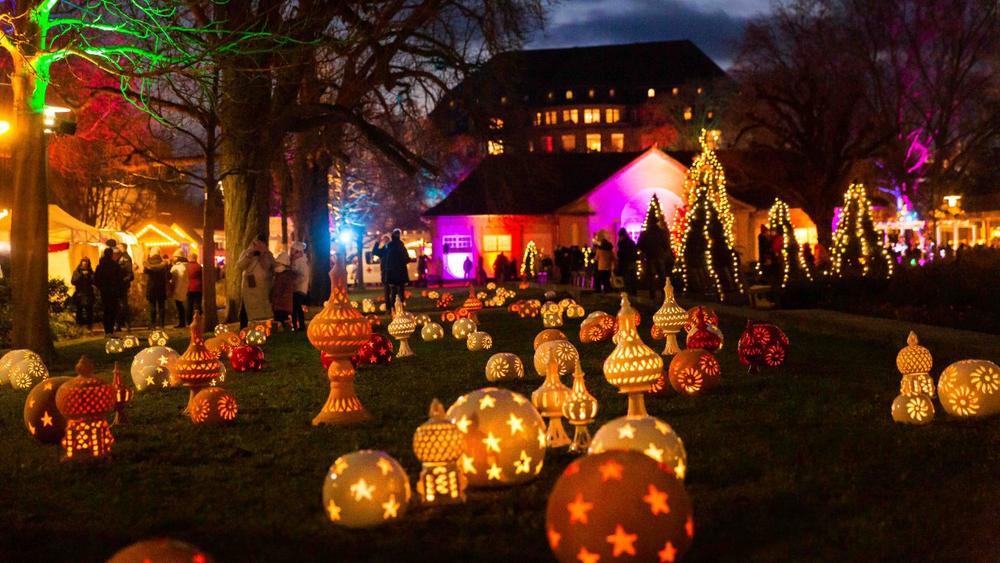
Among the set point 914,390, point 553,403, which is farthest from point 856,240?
point 553,403

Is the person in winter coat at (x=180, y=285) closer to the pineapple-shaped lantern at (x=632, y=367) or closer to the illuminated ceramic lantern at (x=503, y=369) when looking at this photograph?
the illuminated ceramic lantern at (x=503, y=369)

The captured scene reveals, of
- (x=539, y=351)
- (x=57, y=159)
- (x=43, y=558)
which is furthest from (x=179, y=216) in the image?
(x=43, y=558)

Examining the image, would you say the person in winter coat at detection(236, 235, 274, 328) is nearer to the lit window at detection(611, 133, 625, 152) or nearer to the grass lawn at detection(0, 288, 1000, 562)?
the grass lawn at detection(0, 288, 1000, 562)

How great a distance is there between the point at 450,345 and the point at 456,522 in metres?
11.1

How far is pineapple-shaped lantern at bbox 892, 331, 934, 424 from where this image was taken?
815 cm

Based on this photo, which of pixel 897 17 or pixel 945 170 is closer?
pixel 897 17

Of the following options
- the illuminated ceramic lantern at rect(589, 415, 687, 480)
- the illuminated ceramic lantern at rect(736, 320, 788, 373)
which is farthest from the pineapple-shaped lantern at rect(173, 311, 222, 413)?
the illuminated ceramic lantern at rect(736, 320, 788, 373)

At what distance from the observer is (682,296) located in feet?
86.3

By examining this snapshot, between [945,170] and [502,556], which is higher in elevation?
[945,170]

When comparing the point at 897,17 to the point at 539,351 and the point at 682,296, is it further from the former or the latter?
the point at 539,351

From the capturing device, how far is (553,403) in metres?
7.45

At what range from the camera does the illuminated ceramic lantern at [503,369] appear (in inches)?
445

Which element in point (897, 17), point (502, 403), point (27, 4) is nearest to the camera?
point (502, 403)

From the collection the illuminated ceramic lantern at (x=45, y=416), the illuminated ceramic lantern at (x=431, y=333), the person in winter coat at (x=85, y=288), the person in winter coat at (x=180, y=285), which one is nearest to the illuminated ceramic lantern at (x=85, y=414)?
the illuminated ceramic lantern at (x=45, y=416)
